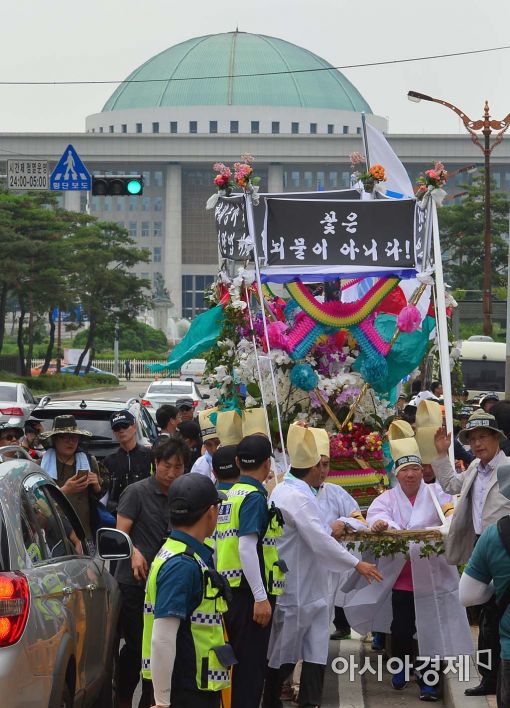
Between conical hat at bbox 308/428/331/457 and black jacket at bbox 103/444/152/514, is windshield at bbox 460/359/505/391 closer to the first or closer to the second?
black jacket at bbox 103/444/152/514

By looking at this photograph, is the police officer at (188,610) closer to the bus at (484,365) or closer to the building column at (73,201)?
the bus at (484,365)

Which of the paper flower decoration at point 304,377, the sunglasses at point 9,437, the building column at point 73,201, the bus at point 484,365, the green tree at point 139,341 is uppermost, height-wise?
the building column at point 73,201

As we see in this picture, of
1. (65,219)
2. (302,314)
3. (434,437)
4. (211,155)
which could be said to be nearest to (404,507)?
(434,437)

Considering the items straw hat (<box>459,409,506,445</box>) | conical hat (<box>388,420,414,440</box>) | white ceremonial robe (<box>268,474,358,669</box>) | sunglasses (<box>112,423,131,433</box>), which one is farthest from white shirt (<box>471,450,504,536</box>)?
sunglasses (<box>112,423,131,433</box>)

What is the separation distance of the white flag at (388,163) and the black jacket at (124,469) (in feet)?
16.6

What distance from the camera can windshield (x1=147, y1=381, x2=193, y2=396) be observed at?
1352 inches

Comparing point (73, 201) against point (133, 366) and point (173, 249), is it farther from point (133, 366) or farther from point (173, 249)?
point (133, 366)

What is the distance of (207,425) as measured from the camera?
11156 millimetres

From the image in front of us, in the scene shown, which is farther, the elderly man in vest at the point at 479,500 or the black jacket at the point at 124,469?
the black jacket at the point at 124,469

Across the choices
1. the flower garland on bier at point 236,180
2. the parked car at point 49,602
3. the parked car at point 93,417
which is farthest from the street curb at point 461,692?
the parked car at point 93,417

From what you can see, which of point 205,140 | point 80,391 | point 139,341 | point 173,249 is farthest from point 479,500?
point 173,249

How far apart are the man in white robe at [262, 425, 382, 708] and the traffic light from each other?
16.7m

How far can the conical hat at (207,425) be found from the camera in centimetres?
1042

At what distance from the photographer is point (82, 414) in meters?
13.7
